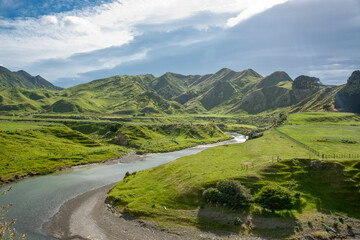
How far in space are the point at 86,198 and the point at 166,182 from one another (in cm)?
2965

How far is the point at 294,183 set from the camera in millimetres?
63594

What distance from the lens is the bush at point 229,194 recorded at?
195 feet

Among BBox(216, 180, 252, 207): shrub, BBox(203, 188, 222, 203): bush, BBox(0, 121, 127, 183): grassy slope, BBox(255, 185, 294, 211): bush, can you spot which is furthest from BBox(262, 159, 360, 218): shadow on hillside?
BBox(0, 121, 127, 183): grassy slope

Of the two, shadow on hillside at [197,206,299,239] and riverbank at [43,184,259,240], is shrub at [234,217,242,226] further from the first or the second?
riverbank at [43,184,259,240]

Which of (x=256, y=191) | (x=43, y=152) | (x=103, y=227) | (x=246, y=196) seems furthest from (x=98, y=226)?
(x=43, y=152)

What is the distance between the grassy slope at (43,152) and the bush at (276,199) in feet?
335

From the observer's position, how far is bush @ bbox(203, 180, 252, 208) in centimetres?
5938

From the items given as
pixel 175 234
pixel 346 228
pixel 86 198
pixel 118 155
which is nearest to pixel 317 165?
pixel 346 228

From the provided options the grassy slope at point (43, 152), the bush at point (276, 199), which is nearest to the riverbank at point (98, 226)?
the bush at point (276, 199)

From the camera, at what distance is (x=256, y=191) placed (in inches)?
2498

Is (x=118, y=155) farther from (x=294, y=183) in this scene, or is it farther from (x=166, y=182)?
(x=294, y=183)

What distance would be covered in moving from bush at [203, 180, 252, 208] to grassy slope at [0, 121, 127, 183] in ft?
293

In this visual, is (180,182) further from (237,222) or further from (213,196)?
(237,222)

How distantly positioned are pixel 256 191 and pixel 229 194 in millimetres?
8694
